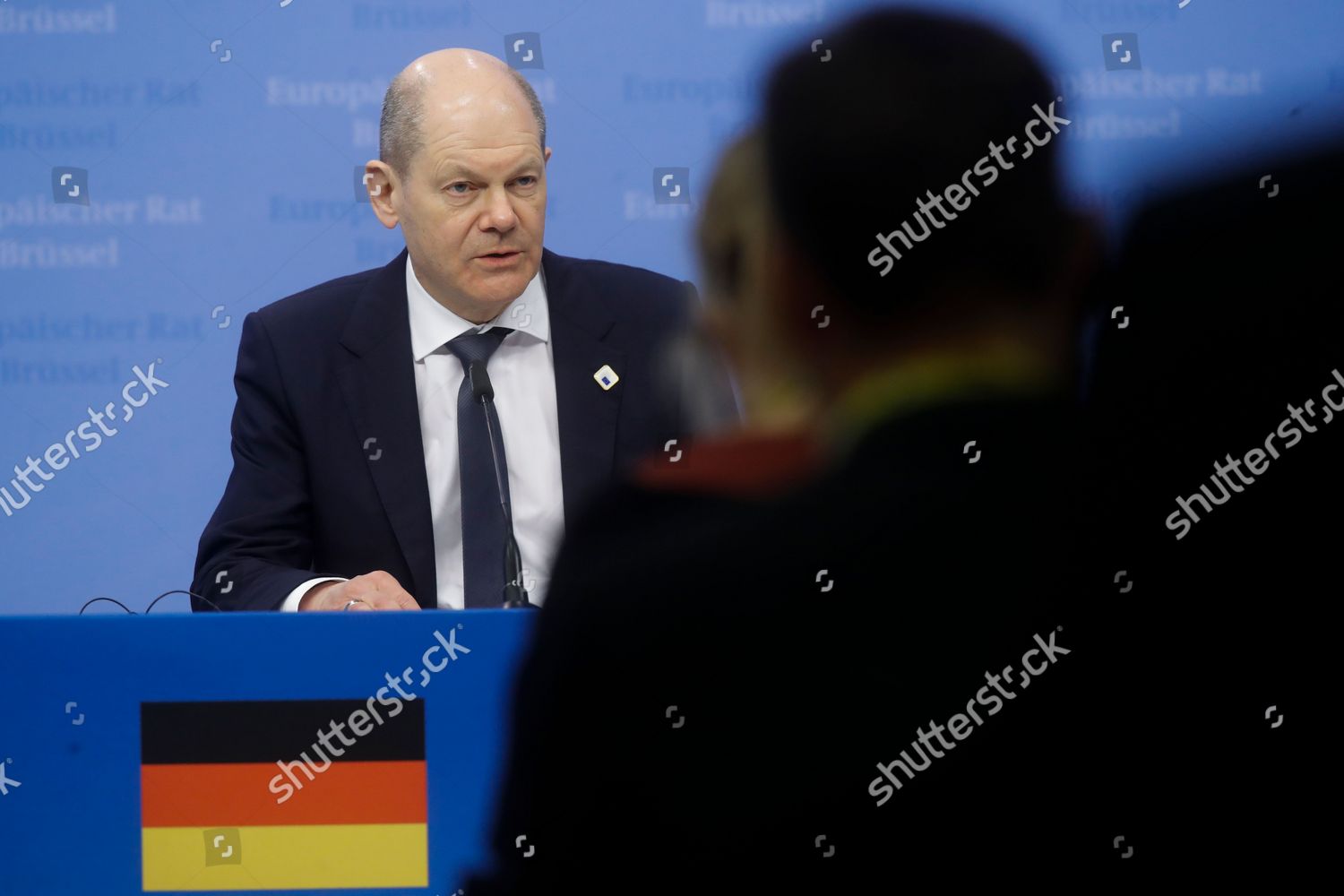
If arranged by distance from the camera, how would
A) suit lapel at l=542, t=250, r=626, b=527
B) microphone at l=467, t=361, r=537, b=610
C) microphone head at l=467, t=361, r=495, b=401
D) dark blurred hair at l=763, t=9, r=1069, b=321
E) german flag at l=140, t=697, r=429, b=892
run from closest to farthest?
dark blurred hair at l=763, t=9, r=1069, b=321 < german flag at l=140, t=697, r=429, b=892 < microphone at l=467, t=361, r=537, b=610 < microphone head at l=467, t=361, r=495, b=401 < suit lapel at l=542, t=250, r=626, b=527

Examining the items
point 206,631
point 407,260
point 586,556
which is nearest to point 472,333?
point 407,260

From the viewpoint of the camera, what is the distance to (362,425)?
1920mm

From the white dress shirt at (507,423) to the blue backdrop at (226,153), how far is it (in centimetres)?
92

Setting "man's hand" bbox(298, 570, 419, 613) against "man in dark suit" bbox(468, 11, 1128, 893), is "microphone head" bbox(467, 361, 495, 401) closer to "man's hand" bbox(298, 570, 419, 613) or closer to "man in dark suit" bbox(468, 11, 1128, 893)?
"man's hand" bbox(298, 570, 419, 613)

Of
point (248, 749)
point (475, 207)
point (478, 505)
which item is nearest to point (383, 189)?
point (475, 207)

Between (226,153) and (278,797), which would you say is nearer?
(278,797)

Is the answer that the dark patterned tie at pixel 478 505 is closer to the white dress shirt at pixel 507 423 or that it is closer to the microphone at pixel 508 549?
the white dress shirt at pixel 507 423

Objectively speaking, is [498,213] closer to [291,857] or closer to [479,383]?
[479,383]

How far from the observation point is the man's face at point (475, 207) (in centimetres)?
203

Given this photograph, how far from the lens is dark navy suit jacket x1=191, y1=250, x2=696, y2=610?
187cm

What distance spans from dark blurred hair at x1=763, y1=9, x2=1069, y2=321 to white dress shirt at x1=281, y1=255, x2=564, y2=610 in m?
1.39

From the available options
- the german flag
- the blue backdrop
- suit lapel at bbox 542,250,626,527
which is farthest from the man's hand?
the blue backdrop

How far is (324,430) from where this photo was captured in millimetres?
1924

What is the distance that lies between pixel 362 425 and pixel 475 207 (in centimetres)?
40
